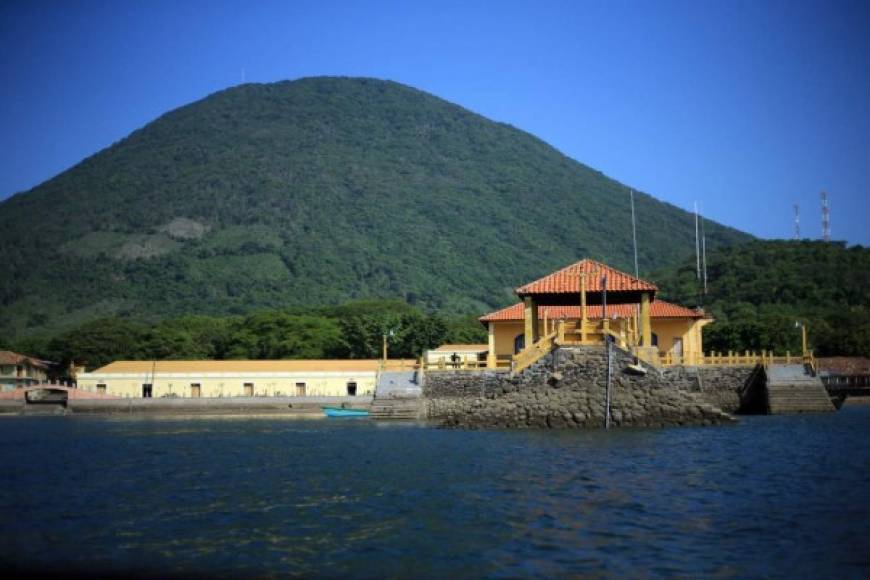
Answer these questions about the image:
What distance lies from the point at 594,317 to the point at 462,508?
30526 millimetres

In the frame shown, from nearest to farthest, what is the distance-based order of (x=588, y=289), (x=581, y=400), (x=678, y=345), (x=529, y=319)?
(x=581, y=400)
(x=588, y=289)
(x=529, y=319)
(x=678, y=345)

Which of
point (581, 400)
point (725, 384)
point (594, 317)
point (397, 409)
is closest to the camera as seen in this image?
point (581, 400)

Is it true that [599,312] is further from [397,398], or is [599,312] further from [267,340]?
[267,340]

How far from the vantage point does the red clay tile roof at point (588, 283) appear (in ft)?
127

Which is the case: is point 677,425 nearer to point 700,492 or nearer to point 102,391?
point 700,492

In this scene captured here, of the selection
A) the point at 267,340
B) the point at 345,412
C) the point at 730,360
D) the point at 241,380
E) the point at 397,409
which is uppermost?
the point at 267,340

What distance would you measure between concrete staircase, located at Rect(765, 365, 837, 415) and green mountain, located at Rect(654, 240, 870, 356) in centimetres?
3095

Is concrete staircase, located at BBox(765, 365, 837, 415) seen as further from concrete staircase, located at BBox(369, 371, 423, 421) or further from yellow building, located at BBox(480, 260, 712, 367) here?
concrete staircase, located at BBox(369, 371, 423, 421)

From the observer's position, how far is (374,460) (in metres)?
26.4

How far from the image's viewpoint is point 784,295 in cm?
10438

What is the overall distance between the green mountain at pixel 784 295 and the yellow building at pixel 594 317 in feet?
92.3

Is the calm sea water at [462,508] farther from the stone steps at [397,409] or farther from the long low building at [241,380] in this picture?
the long low building at [241,380]

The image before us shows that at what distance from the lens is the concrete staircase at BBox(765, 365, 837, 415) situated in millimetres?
42344

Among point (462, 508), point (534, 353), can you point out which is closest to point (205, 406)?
point (534, 353)
